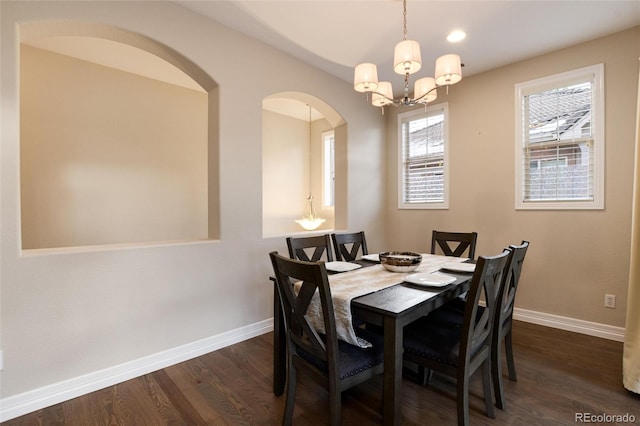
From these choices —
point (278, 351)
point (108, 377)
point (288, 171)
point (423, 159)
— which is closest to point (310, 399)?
point (278, 351)

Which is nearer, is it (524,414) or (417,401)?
(524,414)

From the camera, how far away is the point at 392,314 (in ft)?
4.49

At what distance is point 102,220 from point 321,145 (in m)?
3.51

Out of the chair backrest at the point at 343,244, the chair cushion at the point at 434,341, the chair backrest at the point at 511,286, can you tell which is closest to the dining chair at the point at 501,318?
the chair backrest at the point at 511,286

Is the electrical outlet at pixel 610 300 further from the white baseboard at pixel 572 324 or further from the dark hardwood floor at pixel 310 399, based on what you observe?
the dark hardwood floor at pixel 310 399

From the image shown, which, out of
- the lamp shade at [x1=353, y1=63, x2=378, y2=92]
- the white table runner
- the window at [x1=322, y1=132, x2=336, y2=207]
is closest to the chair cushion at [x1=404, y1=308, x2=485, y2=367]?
the white table runner

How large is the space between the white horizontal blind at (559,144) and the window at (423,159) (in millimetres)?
875

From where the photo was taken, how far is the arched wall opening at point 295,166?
5.03 metres

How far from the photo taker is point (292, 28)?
271 centimetres

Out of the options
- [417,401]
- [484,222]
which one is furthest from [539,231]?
[417,401]

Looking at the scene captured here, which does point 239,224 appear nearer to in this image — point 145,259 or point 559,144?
point 145,259

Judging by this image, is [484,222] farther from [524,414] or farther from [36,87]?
[36,87]

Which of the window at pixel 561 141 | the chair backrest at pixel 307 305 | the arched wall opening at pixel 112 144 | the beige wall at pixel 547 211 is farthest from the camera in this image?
the arched wall opening at pixel 112 144

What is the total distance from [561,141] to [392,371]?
3038 mm
